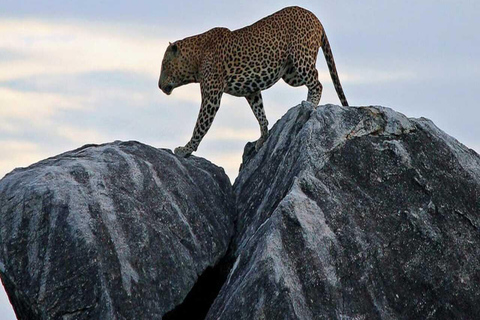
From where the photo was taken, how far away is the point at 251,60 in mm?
19266

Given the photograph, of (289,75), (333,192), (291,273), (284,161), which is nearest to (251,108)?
(289,75)

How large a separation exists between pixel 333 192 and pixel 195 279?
2.32 metres

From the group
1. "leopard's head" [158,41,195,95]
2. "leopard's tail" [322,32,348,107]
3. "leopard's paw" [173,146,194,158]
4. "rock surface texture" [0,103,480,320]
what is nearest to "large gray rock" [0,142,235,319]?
"rock surface texture" [0,103,480,320]

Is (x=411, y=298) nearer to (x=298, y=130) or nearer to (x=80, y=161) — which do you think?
(x=298, y=130)

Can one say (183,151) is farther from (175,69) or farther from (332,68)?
(332,68)

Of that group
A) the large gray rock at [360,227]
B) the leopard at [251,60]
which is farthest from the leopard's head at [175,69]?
the large gray rock at [360,227]

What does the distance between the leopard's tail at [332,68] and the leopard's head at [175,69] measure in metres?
2.65

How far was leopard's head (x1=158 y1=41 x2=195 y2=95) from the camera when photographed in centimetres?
1981

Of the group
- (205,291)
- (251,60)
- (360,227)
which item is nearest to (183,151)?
(251,60)

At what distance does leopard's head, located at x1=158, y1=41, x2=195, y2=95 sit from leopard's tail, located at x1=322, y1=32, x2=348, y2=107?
2653mm

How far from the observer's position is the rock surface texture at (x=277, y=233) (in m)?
13.2

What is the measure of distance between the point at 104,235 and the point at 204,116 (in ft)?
16.3

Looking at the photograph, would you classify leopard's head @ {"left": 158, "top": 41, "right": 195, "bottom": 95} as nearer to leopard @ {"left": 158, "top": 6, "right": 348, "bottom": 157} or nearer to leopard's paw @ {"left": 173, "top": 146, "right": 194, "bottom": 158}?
leopard @ {"left": 158, "top": 6, "right": 348, "bottom": 157}

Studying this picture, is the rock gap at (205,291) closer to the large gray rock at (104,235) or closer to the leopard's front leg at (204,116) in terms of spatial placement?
the large gray rock at (104,235)
